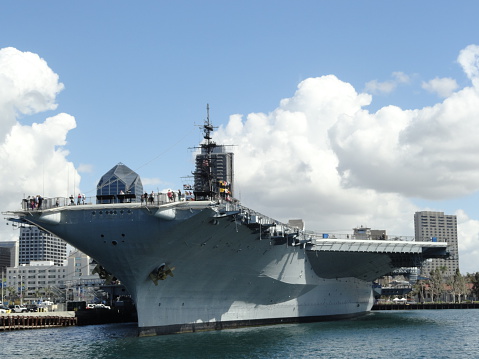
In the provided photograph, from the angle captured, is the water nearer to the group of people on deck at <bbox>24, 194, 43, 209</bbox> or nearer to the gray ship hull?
the gray ship hull

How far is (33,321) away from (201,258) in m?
21.0

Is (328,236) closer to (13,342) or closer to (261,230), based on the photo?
(261,230)

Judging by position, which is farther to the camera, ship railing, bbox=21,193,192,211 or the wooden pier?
the wooden pier

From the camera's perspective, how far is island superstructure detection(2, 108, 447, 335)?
30.1 metres

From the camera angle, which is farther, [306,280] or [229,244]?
[306,280]

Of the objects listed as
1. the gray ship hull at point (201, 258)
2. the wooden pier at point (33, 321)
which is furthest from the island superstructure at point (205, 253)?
the wooden pier at point (33, 321)

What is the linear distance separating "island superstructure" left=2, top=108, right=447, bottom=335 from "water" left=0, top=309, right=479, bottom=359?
1478mm

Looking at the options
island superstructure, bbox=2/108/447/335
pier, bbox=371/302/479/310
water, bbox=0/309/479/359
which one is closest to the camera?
water, bbox=0/309/479/359

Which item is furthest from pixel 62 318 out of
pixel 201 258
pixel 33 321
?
pixel 201 258

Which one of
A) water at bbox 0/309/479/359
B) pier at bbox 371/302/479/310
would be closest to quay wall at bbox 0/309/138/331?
water at bbox 0/309/479/359

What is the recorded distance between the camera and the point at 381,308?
89312 millimetres

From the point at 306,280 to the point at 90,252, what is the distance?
53.6 feet

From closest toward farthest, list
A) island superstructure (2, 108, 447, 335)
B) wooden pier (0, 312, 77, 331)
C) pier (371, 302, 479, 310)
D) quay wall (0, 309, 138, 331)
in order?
island superstructure (2, 108, 447, 335), wooden pier (0, 312, 77, 331), quay wall (0, 309, 138, 331), pier (371, 302, 479, 310)

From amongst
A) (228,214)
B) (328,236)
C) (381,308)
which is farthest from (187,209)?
(381,308)
